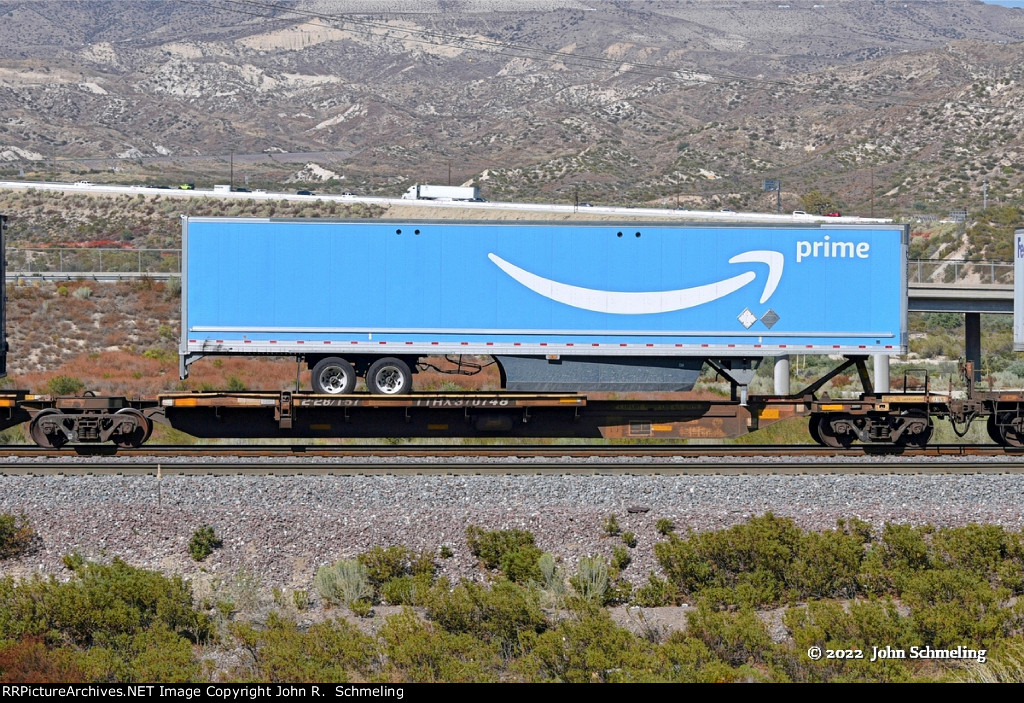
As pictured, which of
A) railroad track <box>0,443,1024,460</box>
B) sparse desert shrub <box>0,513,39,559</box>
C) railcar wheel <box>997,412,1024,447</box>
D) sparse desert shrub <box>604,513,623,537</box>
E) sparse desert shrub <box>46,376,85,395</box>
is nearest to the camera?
sparse desert shrub <box>0,513,39,559</box>

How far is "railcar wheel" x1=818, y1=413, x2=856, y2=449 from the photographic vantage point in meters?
19.6

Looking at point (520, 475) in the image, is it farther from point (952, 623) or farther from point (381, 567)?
point (952, 623)

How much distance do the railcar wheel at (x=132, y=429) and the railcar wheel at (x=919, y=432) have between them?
13.1m

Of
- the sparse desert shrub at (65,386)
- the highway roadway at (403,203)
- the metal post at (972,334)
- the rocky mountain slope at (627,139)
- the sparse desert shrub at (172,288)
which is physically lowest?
the sparse desert shrub at (65,386)

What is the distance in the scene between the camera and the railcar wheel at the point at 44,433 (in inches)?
729

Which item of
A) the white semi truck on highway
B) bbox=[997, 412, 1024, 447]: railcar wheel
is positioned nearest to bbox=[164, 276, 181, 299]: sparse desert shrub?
bbox=[997, 412, 1024, 447]: railcar wheel

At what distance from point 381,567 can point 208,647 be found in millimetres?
2167

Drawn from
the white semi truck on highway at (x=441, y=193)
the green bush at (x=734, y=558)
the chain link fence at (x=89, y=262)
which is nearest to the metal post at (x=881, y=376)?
the green bush at (x=734, y=558)

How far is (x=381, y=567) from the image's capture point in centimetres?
1180

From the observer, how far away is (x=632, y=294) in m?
19.4

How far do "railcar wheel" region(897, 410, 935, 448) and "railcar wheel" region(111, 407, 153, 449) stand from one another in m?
13.1

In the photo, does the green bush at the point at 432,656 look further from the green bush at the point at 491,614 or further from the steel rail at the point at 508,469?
the steel rail at the point at 508,469

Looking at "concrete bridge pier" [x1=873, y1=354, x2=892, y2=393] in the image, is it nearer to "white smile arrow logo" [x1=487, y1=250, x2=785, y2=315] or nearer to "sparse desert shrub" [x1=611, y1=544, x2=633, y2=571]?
"white smile arrow logo" [x1=487, y1=250, x2=785, y2=315]
